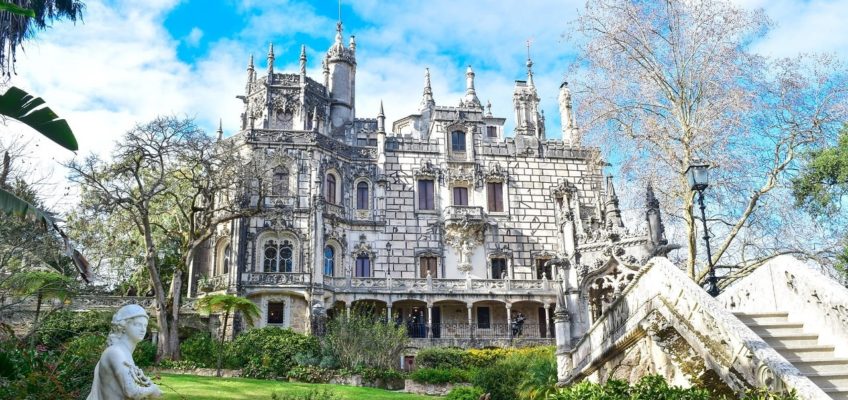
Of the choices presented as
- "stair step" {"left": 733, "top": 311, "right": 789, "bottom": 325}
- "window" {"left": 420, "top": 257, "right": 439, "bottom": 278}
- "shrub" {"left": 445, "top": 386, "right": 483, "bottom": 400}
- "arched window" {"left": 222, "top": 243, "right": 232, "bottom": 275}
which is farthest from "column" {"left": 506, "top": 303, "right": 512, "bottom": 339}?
"stair step" {"left": 733, "top": 311, "right": 789, "bottom": 325}

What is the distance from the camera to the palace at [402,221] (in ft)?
105

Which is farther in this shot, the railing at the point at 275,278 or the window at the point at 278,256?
the window at the point at 278,256

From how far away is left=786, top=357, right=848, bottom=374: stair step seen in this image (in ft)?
29.6

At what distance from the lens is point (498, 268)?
3569 centimetres

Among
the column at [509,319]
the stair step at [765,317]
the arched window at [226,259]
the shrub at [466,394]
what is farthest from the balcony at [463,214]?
the stair step at [765,317]

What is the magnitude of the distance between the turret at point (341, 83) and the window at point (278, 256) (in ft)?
32.6

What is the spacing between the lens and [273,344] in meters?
25.9

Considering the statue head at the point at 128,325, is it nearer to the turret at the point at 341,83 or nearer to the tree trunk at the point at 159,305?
the tree trunk at the point at 159,305

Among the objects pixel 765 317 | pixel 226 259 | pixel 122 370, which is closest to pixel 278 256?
pixel 226 259

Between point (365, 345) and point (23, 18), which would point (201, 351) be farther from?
point (23, 18)

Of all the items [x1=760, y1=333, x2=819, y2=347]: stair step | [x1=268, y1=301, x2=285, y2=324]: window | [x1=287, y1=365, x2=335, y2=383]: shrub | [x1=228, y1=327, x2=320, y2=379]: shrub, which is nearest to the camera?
[x1=760, y1=333, x2=819, y2=347]: stair step

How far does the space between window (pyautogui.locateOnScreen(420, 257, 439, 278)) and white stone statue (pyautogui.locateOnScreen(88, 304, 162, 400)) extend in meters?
29.4

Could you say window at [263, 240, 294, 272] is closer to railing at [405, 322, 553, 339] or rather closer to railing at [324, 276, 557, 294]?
railing at [324, 276, 557, 294]

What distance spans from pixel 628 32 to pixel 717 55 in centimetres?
239
